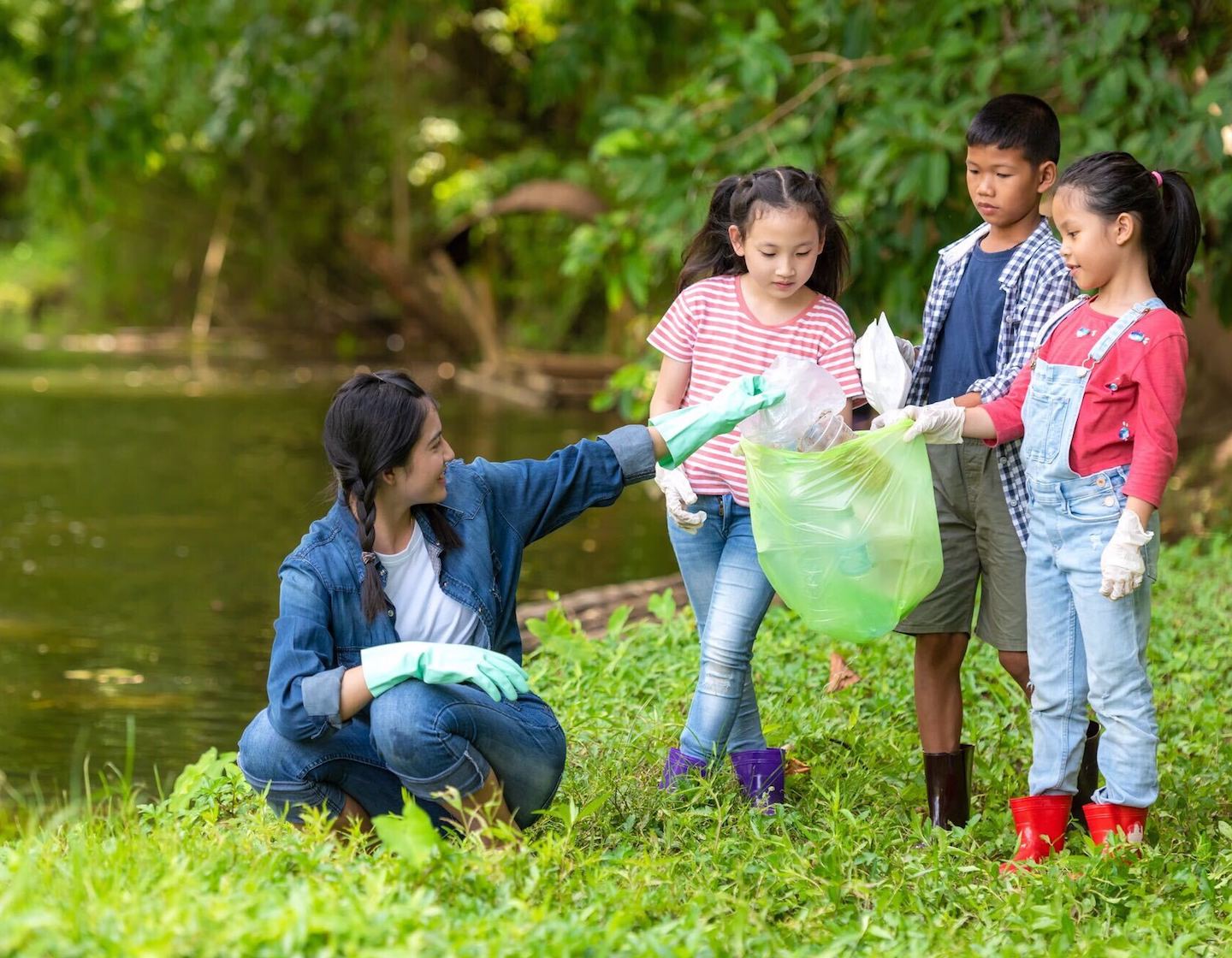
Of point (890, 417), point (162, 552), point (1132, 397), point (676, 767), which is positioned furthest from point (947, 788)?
point (162, 552)

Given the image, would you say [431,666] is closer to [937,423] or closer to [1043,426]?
[937,423]

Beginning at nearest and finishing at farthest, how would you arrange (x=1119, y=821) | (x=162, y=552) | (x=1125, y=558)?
(x=1125, y=558), (x=1119, y=821), (x=162, y=552)

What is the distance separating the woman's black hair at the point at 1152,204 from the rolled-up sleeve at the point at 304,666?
1784mm

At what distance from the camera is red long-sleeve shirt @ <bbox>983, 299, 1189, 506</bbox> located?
3.20m

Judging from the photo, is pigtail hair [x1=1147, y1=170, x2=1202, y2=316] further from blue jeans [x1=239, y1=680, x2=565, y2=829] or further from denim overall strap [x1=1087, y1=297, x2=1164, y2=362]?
blue jeans [x1=239, y1=680, x2=565, y2=829]

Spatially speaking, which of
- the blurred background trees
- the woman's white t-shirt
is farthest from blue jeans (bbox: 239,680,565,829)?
the blurred background trees

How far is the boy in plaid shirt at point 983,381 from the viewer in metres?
3.52

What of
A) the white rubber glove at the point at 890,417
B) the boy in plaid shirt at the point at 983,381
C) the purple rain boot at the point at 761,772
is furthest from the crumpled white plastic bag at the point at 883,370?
the purple rain boot at the point at 761,772

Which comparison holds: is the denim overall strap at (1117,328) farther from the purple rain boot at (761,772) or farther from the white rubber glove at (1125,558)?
the purple rain boot at (761,772)

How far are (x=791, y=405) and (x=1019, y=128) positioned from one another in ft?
2.63

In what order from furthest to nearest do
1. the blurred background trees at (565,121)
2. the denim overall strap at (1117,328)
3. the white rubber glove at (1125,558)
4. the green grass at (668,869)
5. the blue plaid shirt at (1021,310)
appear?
the blurred background trees at (565,121) → the blue plaid shirt at (1021,310) → the denim overall strap at (1117,328) → the white rubber glove at (1125,558) → the green grass at (668,869)

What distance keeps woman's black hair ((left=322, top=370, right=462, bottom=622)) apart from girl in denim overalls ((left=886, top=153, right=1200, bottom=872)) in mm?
1068

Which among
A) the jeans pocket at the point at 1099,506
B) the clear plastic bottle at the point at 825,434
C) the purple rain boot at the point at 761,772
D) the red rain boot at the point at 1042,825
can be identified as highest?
the clear plastic bottle at the point at 825,434

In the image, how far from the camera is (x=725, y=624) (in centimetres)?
358
